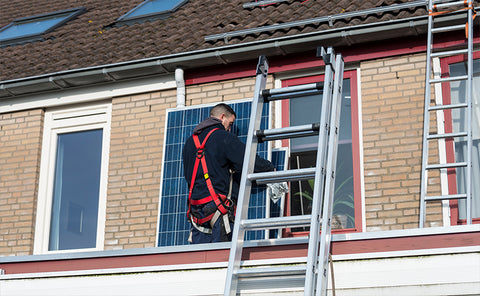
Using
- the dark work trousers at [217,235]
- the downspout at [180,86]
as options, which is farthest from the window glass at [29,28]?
the dark work trousers at [217,235]

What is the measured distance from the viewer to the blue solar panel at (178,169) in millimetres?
7730

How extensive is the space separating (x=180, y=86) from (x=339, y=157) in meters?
2.13

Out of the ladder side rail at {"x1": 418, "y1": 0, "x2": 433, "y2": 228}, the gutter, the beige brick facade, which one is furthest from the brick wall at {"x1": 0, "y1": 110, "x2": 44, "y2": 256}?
the ladder side rail at {"x1": 418, "y1": 0, "x2": 433, "y2": 228}

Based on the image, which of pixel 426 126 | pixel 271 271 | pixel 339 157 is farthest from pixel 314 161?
pixel 271 271

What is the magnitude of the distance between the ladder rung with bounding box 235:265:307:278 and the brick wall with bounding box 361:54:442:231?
3158 mm

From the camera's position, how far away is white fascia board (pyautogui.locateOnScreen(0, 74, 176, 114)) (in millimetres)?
9594

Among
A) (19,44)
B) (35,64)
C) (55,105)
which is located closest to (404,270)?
(55,105)

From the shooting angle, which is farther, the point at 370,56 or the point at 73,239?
the point at 73,239

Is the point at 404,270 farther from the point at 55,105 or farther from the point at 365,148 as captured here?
the point at 55,105

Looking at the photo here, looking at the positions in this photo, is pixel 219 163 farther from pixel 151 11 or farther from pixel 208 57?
pixel 151 11

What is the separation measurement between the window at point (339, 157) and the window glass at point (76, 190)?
260 cm

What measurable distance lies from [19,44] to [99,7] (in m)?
1.50

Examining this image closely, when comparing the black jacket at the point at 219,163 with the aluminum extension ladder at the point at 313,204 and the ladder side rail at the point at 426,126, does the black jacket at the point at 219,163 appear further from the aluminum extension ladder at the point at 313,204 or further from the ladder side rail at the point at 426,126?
the ladder side rail at the point at 426,126

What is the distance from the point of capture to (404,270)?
16.2 ft
